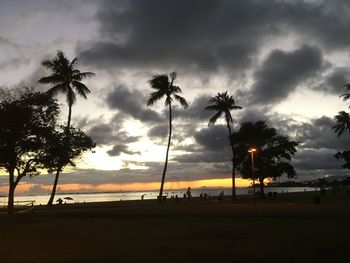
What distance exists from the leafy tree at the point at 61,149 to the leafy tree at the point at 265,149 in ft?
91.0

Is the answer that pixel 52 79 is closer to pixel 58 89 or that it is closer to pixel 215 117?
pixel 58 89

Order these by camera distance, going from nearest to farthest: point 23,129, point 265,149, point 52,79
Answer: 1. point 23,129
2. point 52,79
3. point 265,149

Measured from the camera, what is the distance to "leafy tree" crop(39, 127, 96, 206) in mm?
35094

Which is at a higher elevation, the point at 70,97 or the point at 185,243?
the point at 70,97

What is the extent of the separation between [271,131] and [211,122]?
903cm

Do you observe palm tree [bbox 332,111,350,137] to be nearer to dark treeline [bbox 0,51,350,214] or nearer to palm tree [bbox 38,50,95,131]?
dark treeline [bbox 0,51,350,214]

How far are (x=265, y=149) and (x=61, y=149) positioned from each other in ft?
111

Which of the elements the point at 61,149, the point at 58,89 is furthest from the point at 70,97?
the point at 61,149

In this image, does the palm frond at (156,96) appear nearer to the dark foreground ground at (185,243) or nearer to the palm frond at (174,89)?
the palm frond at (174,89)

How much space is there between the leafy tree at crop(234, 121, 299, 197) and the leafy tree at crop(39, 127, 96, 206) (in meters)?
27.7

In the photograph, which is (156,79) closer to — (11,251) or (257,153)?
(257,153)

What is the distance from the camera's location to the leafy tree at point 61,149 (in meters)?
35.1

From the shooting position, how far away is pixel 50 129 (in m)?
34.8

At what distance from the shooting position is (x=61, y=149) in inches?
1388
